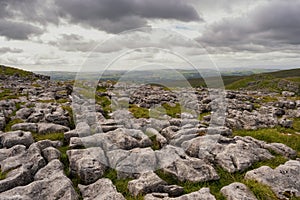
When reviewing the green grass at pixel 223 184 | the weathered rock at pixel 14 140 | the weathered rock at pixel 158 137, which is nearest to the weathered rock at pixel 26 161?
the weathered rock at pixel 14 140

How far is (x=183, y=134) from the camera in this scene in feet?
69.4

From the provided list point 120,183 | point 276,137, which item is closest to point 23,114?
point 120,183

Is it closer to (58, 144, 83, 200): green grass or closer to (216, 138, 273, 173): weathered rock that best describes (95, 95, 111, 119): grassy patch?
(58, 144, 83, 200): green grass

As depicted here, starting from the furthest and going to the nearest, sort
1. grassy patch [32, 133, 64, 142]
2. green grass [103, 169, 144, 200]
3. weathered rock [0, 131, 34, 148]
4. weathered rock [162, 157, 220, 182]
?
1. grassy patch [32, 133, 64, 142]
2. weathered rock [0, 131, 34, 148]
3. weathered rock [162, 157, 220, 182]
4. green grass [103, 169, 144, 200]

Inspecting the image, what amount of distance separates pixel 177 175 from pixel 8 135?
47.8ft

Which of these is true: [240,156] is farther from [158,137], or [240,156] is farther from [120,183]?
[120,183]

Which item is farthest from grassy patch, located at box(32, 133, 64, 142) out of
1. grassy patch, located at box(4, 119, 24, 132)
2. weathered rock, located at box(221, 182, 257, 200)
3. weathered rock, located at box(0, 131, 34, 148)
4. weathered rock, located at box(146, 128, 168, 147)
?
weathered rock, located at box(221, 182, 257, 200)

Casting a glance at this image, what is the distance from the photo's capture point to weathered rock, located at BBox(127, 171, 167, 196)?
42.1ft

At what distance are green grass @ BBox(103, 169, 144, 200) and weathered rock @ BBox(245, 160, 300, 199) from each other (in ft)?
23.7

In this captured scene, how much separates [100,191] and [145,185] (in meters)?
2.52

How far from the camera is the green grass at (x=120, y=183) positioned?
42.9 feet

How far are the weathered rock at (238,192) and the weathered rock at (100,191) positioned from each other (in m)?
5.63

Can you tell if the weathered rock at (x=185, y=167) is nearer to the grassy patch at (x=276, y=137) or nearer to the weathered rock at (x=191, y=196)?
the weathered rock at (x=191, y=196)

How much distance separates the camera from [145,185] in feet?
42.9
